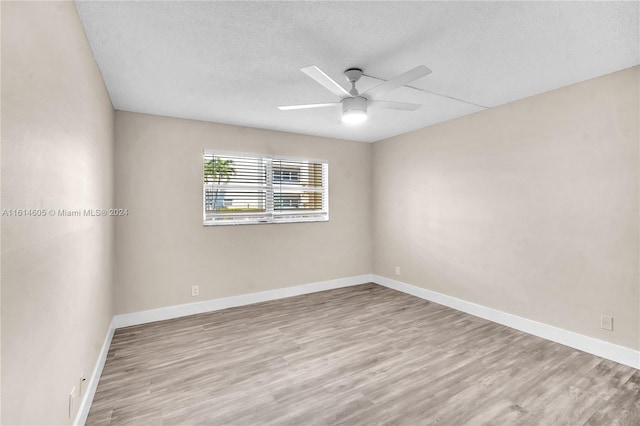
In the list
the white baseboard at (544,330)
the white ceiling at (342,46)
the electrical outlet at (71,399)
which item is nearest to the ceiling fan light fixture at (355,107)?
the white ceiling at (342,46)

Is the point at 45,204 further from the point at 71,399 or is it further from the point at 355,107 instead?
the point at 355,107

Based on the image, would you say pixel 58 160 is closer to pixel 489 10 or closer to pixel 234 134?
pixel 489 10

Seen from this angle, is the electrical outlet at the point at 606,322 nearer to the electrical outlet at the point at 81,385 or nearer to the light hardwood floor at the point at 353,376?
the light hardwood floor at the point at 353,376

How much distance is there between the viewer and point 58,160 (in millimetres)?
1411

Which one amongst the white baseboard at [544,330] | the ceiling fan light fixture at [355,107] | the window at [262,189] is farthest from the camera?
the window at [262,189]

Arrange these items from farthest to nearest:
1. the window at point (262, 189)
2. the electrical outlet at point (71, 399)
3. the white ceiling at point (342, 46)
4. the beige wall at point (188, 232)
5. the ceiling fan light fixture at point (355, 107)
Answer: the window at point (262, 189) < the beige wall at point (188, 232) < the ceiling fan light fixture at point (355, 107) < the white ceiling at point (342, 46) < the electrical outlet at point (71, 399)

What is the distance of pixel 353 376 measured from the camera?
237 centimetres

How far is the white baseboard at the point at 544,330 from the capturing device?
2541 mm

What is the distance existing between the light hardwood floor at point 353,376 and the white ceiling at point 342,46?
8.12ft

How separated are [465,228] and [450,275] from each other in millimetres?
676

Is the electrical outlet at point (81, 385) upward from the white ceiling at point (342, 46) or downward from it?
downward

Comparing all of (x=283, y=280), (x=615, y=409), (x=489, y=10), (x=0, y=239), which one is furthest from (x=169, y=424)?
(x=489, y=10)

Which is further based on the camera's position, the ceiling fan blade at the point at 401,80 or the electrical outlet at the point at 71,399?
the ceiling fan blade at the point at 401,80

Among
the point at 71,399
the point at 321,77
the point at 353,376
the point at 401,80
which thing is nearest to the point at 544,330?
the point at 353,376
